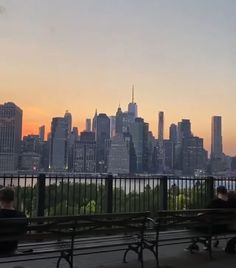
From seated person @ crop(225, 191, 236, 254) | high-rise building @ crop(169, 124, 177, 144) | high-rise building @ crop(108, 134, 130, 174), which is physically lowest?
seated person @ crop(225, 191, 236, 254)

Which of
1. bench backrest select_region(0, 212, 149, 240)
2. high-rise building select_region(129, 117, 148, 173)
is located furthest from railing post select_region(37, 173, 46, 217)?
high-rise building select_region(129, 117, 148, 173)

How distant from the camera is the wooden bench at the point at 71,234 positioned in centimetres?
618

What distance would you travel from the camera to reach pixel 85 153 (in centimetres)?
2516

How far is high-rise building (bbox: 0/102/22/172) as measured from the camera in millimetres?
17906

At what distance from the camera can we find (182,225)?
8.02 metres

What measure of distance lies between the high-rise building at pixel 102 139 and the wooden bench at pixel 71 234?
11345mm

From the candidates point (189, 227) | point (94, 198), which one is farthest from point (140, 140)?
point (189, 227)

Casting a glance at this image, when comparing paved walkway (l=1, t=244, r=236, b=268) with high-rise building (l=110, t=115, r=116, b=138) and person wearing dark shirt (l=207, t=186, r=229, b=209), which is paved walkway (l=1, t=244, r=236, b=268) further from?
high-rise building (l=110, t=115, r=116, b=138)

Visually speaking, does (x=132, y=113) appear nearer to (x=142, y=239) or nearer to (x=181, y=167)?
(x=181, y=167)

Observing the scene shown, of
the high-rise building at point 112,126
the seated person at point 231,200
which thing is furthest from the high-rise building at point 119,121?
the seated person at point 231,200

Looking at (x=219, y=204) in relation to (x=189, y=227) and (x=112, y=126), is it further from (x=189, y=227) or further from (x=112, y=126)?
(x=112, y=126)

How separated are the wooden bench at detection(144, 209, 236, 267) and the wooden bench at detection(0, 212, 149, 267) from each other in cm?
32

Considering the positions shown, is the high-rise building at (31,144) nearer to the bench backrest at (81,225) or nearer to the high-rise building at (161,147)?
the high-rise building at (161,147)

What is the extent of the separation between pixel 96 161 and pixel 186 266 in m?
15.0
